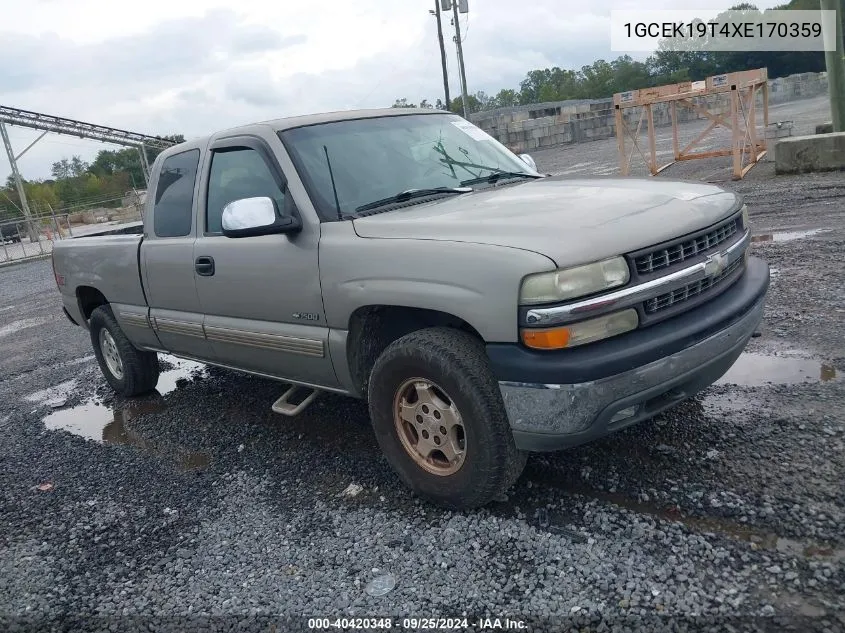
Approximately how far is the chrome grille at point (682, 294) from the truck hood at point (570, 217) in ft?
0.76

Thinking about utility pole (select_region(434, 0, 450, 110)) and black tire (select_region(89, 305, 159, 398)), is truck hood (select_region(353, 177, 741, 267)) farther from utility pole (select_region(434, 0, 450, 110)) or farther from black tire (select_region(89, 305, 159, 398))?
utility pole (select_region(434, 0, 450, 110))

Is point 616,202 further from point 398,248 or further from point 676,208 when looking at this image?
point 398,248

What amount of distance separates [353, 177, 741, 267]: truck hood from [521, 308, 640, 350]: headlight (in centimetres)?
24

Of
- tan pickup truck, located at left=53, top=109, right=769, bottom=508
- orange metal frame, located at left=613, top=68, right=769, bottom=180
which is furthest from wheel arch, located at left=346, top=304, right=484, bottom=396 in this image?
orange metal frame, located at left=613, top=68, right=769, bottom=180

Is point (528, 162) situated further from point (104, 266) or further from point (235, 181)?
point (104, 266)

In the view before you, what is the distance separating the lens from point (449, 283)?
10.1 feet

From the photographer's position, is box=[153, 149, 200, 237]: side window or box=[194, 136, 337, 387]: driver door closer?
box=[194, 136, 337, 387]: driver door

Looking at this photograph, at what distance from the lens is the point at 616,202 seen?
3342 millimetres

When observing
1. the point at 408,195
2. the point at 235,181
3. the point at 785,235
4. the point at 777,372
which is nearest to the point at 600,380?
the point at 408,195

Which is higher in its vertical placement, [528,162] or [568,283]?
[528,162]

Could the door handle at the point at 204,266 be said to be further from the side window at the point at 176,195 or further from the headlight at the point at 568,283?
the headlight at the point at 568,283

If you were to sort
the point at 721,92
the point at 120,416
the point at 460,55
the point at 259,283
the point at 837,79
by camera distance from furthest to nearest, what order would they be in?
the point at 460,55, the point at 837,79, the point at 721,92, the point at 120,416, the point at 259,283

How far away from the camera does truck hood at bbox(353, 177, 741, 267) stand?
9.65 feet

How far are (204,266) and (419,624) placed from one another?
8.67 ft
